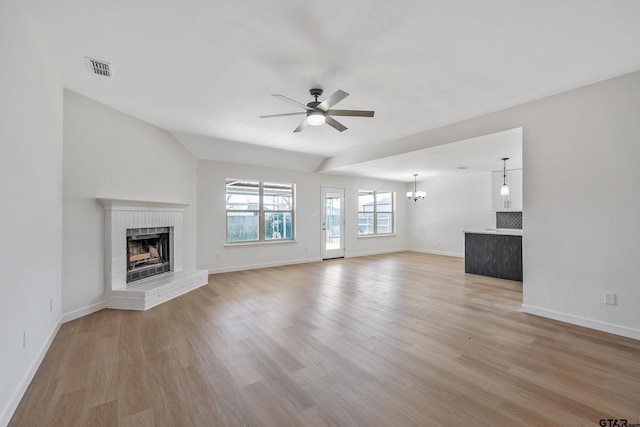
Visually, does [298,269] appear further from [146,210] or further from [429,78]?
[429,78]

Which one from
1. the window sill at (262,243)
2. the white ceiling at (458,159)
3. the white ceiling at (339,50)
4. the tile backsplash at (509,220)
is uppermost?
the white ceiling at (339,50)

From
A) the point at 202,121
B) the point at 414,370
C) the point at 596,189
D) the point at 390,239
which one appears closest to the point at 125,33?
the point at 202,121

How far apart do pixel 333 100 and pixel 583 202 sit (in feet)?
10.1

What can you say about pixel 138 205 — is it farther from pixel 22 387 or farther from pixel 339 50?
pixel 339 50

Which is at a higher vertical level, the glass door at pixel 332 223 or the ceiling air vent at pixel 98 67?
the ceiling air vent at pixel 98 67

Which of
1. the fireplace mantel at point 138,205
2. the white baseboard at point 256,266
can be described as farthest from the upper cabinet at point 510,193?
the fireplace mantel at point 138,205

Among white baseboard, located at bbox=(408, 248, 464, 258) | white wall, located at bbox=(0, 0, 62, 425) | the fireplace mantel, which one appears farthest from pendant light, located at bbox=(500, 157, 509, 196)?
white wall, located at bbox=(0, 0, 62, 425)

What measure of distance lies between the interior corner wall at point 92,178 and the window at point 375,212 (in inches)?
234

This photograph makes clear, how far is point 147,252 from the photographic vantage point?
460 cm

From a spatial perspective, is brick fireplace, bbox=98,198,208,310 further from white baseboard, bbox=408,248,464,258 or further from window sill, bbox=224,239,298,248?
white baseboard, bbox=408,248,464,258

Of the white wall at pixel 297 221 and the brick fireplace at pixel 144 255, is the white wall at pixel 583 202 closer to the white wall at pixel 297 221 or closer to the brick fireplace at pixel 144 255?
the white wall at pixel 297 221

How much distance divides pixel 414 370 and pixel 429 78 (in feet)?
9.42

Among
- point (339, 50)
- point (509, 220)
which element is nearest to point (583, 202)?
point (339, 50)

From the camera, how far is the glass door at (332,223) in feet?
25.2
